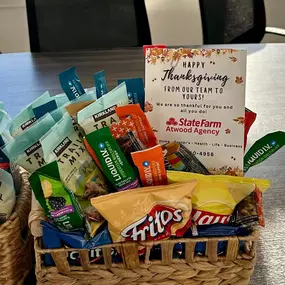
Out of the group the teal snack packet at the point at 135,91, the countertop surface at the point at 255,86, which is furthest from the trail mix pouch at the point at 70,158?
the countertop surface at the point at 255,86

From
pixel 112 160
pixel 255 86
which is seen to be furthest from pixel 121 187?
pixel 255 86

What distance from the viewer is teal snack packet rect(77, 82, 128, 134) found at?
606 mm

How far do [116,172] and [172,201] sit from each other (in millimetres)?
71

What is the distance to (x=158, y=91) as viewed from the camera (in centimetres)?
61

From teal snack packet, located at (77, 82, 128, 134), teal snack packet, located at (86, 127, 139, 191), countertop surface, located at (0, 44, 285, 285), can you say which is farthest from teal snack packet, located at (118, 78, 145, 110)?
countertop surface, located at (0, 44, 285, 285)

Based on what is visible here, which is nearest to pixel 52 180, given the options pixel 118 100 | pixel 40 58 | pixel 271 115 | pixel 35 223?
pixel 35 223

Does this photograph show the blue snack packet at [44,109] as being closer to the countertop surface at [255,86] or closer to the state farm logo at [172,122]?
the state farm logo at [172,122]

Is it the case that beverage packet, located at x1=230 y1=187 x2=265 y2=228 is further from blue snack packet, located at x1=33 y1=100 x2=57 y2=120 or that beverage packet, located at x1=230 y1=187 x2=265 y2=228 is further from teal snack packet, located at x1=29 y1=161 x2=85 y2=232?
blue snack packet, located at x1=33 y1=100 x2=57 y2=120

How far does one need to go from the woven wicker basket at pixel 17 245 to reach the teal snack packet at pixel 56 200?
56 mm

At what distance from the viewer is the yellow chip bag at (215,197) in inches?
21.5

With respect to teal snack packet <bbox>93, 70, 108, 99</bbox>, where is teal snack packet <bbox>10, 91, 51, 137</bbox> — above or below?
below

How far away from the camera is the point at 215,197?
21.5 inches

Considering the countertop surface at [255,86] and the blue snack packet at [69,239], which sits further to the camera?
the countertop surface at [255,86]

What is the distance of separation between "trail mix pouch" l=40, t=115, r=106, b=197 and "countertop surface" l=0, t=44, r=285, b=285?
26 cm
